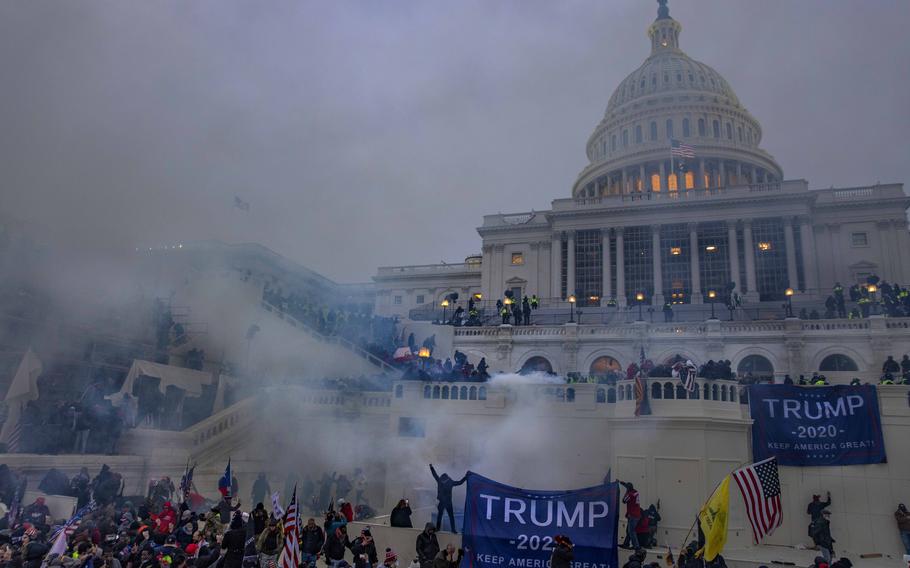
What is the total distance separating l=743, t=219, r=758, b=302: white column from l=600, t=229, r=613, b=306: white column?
10165mm

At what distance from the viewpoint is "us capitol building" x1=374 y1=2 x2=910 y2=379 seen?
35.1 meters

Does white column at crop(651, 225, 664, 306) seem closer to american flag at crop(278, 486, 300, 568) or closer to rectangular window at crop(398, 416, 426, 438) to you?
rectangular window at crop(398, 416, 426, 438)

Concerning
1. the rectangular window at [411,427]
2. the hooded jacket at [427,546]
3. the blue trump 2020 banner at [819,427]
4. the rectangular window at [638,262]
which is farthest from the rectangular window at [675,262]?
the hooded jacket at [427,546]

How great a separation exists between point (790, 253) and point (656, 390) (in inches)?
Answer: 1478

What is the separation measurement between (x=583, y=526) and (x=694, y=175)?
213ft

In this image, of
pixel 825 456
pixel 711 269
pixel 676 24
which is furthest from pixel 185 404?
pixel 676 24

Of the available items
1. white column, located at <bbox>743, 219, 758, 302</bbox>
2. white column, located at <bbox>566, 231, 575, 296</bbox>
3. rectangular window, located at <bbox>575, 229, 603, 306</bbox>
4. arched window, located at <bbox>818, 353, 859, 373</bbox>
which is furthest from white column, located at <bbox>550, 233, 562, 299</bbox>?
arched window, located at <bbox>818, 353, 859, 373</bbox>

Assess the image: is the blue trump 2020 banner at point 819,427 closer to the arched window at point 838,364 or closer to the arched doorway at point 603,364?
the arched window at point 838,364

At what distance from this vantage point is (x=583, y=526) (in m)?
11.1

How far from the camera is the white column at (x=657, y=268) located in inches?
1997

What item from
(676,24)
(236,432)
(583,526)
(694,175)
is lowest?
(583,526)

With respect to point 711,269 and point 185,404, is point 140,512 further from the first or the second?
point 711,269

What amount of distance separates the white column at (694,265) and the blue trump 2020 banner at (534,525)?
135ft

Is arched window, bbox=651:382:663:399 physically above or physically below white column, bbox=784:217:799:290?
below
